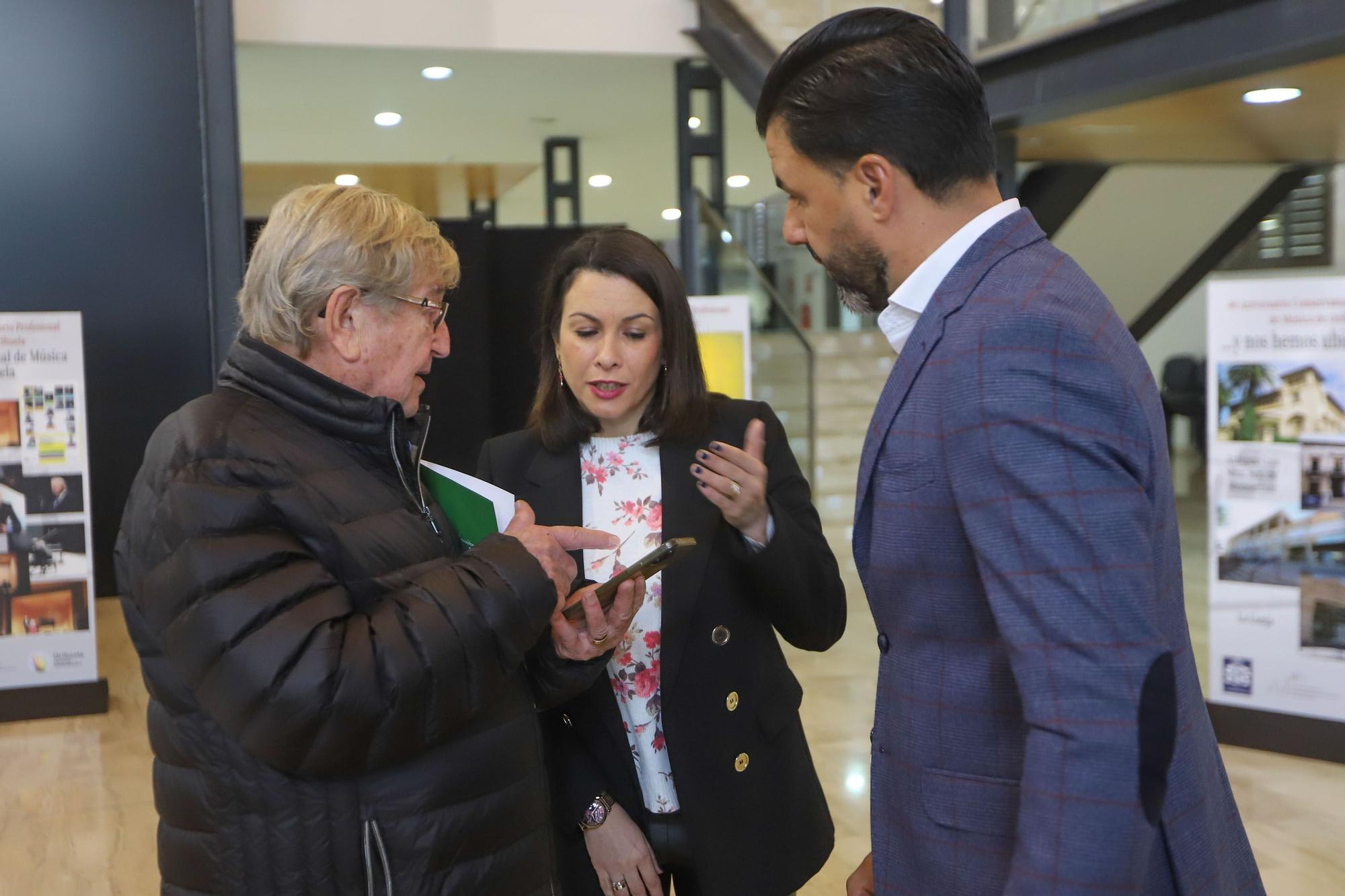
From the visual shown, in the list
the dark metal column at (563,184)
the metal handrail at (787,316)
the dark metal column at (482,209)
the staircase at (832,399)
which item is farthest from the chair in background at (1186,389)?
the dark metal column at (482,209)

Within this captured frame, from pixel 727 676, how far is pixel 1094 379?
116cm

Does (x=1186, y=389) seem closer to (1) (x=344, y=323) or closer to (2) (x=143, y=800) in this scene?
(2) (x=143, y=800)

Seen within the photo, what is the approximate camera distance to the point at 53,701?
19.1 feet

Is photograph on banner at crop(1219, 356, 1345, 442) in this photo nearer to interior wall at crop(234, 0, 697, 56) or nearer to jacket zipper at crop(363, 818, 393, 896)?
jacket zipper at crop(363, 818, 393, 896)

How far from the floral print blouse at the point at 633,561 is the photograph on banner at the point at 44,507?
4.56 meters

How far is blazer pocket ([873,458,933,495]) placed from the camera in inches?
45.3

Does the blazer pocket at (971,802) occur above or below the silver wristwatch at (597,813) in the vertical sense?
above

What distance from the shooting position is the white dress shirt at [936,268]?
1.23 metres

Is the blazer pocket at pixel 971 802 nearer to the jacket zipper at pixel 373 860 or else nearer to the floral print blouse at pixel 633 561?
the jacket zipper at pixel 373 860

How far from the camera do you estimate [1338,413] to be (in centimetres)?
461

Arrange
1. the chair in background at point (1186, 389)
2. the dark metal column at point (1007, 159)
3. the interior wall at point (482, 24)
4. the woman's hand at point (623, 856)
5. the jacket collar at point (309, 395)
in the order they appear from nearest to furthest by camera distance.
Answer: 1. the jacket collar at point (309, 395)
2. the woman's hand at point (623, 856)
3. the dark metal column at point (1007, 159)
4. the interior wall at point (482, 24)
5. the chair in background at point (1186, 389)

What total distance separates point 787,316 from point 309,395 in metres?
7.72

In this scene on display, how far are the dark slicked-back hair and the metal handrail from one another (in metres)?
7.47

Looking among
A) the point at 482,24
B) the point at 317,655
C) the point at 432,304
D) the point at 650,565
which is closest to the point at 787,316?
the point at 482,24
